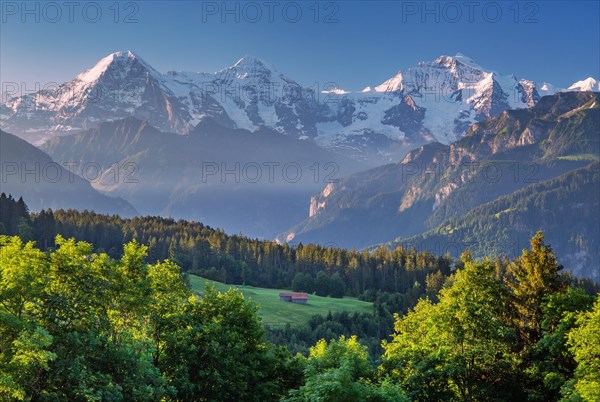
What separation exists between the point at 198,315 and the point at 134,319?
9.29 meters

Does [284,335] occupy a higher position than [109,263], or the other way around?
[109,263]

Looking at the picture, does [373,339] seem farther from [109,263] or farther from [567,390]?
[109,263]

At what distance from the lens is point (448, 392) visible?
207ft

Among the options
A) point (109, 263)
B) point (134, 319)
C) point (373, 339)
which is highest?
point (109, 263)

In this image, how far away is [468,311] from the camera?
6322 centimetres

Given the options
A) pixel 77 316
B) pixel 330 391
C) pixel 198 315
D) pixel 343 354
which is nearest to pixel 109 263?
pixel 77 316

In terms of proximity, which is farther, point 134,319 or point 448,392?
point 448,392

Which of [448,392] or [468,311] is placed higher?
[468,311]

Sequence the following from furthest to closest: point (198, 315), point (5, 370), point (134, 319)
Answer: point (198, 315)
point (134, 319)
point (5, 370)

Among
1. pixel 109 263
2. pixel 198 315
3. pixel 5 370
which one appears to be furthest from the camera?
pixel 198 315

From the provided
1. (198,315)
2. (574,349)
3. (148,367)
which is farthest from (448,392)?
(148,367)

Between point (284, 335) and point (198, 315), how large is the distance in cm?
11707

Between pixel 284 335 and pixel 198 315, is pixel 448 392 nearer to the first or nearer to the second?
pixel 198 315

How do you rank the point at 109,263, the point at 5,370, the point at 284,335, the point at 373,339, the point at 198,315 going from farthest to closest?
the point at 373,339
the point at 284,335
the point at 198,315
the point at 109,263
the point at 5,370
